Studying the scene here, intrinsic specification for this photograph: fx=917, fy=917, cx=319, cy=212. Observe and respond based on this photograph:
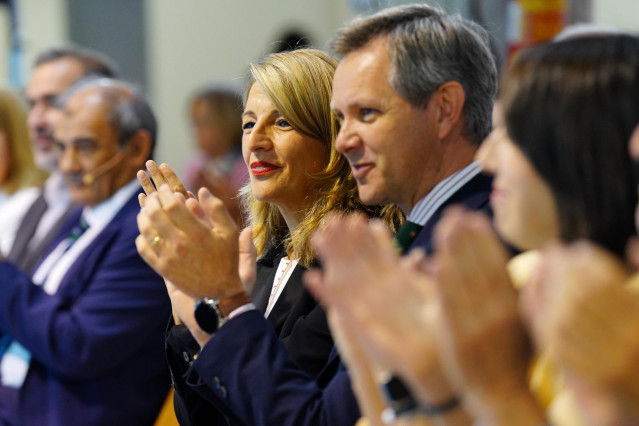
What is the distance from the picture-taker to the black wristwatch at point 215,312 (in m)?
1.54

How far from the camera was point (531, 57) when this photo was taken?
1.11 m

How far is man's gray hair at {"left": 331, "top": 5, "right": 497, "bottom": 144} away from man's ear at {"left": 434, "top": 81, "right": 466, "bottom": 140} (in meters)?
0.01

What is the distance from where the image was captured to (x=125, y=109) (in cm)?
286

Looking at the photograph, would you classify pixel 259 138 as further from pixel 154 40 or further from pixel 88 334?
pixel 154 40

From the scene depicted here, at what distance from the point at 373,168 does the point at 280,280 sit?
0.38 meters

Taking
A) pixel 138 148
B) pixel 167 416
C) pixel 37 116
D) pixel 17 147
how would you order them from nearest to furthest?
pixel 167 416 → pixel 138 148 → pixel 17 147 → pixel 37 116

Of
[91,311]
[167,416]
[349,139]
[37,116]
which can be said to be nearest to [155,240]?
[349,139]

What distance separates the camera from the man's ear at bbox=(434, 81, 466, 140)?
1691mm

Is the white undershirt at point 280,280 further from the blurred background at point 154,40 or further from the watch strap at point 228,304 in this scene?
the blurred background at point 154,40

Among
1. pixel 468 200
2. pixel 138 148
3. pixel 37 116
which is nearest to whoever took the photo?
pixel 468 200

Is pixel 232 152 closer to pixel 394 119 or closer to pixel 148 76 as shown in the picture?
pixel 148 76

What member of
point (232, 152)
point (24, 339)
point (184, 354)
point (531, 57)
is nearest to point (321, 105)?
point (184, 354)

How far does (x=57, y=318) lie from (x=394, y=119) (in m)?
1.23

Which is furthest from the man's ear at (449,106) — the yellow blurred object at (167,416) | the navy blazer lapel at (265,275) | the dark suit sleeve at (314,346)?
the yellow blurred object at (167,416)
